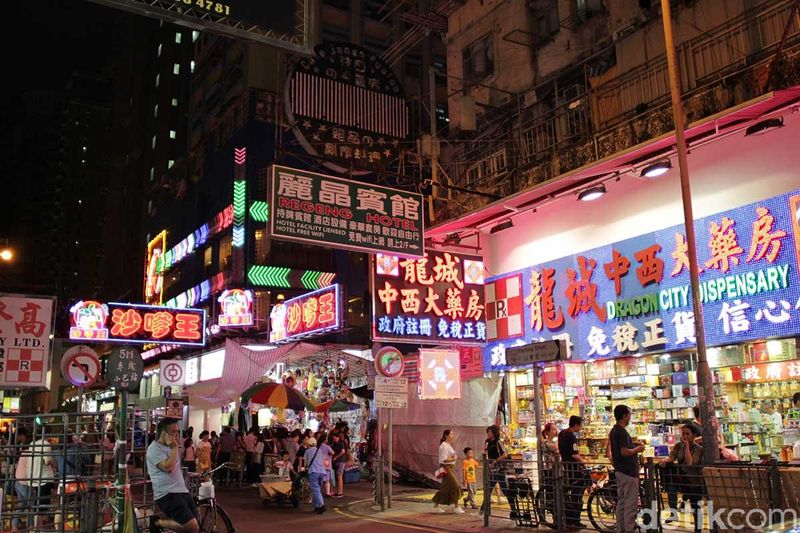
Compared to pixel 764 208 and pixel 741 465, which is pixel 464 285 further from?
pixel 741 465

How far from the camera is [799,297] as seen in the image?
1119 cm

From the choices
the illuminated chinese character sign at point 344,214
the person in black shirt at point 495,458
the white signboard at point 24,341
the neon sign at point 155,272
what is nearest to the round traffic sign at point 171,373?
the illuminated chinese character sign at point 344,214

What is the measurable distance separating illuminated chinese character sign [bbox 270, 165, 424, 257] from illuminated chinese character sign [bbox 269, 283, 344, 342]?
676cm

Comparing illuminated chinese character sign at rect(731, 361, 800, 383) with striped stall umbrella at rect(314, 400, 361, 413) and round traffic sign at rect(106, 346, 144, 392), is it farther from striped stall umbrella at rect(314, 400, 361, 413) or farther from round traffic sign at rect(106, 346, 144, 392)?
striped stall umbrella at rect(314, 400, 361, 413)

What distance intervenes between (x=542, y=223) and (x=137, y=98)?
67120mm

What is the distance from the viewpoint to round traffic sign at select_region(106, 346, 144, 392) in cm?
794

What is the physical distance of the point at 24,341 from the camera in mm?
10633

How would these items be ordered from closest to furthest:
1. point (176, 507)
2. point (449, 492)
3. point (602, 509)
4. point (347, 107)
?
point (176, 507) → point (602, 509) → point (449, 492) → point (347, 107)

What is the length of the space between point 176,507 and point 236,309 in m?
20.8

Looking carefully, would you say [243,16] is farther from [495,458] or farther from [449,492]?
[449,492]

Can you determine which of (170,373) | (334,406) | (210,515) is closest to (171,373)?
(170,373)

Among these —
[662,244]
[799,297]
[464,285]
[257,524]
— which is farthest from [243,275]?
[799,297]

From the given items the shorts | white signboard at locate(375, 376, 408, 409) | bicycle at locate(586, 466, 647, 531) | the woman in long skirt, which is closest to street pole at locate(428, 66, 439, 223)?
white signboard at locate(375, 376, 408, 409)

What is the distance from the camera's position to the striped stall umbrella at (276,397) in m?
19.1
